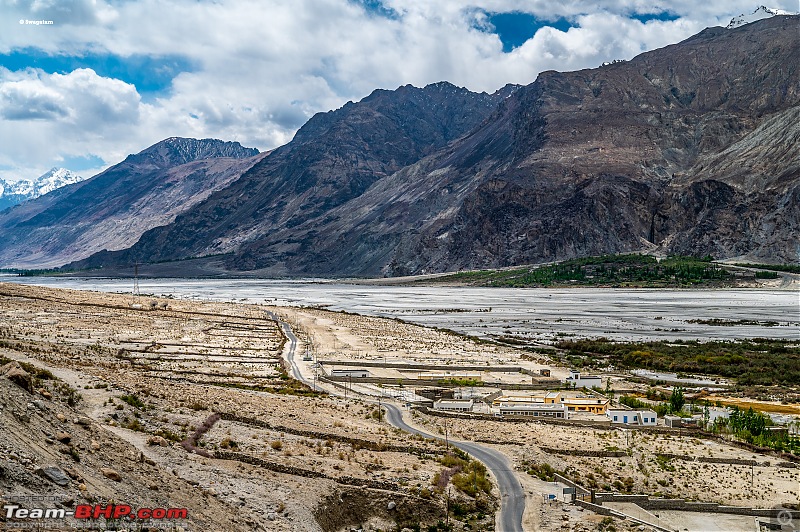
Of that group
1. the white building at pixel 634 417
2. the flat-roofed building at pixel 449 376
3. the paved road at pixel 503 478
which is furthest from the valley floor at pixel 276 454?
the flat-roofed building at pixel 449 376

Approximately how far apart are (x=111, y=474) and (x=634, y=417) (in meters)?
33.4

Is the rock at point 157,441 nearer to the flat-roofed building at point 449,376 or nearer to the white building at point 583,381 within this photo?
the flat-roofed building at point 449,376

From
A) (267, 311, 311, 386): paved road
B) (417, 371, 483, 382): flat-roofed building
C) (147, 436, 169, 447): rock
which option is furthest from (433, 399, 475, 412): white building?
(147, 436, 169, 447): rock

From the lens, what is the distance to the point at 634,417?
1729 inches

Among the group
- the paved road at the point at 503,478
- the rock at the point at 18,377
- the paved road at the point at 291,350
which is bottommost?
the paved road at the point at 503,478

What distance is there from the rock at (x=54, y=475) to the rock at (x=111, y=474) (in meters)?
1.68

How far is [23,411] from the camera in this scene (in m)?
20.0

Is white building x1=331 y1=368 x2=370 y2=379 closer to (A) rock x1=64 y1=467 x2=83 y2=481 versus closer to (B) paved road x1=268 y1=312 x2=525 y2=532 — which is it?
(B) paved road x1=268 y1=312 x2=525 y2=532

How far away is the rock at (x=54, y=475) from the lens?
1630cm

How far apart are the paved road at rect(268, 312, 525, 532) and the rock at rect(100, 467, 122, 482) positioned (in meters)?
12.6

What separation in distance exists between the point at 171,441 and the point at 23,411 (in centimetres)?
703

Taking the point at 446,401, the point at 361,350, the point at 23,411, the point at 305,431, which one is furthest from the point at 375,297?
the point at 23,411

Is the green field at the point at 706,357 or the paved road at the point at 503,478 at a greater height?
the green field at the point at 706,357

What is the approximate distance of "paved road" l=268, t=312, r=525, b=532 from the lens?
25.6 metres
